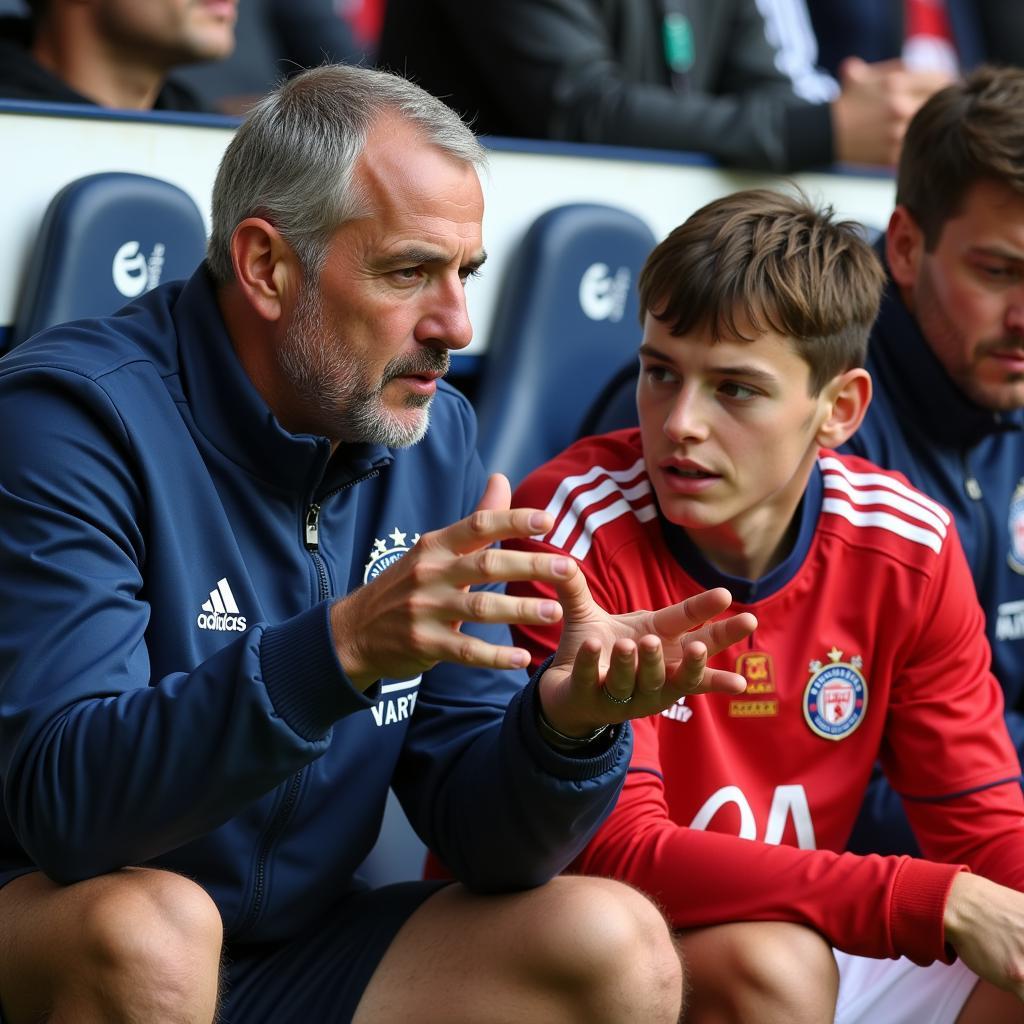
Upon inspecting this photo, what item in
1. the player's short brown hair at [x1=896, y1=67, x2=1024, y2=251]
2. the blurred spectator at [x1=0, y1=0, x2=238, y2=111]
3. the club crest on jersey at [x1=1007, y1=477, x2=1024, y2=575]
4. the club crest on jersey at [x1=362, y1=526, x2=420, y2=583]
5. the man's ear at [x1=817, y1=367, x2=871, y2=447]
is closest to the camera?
the club crest on jersey at [x1=362, y1=526, x2=420, y2=583]

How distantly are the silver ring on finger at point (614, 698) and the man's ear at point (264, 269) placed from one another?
1.77 feet

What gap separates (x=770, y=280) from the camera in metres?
2.12

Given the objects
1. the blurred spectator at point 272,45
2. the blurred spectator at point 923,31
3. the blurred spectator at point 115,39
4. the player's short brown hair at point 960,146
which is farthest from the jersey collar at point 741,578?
the blurred spectator at point 272,45

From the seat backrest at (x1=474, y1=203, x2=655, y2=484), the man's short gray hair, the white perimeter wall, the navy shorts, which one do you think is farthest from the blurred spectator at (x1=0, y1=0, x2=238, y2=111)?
the navy shorts

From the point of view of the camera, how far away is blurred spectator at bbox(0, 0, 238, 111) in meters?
2.91

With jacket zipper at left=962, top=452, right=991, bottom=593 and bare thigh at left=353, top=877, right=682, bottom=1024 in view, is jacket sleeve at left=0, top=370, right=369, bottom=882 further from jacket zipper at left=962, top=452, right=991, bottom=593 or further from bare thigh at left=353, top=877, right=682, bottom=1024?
jacket zipper at left=962, top=452, right=991, bottom=593

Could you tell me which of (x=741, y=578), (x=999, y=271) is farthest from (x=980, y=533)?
(x=741, y=578)

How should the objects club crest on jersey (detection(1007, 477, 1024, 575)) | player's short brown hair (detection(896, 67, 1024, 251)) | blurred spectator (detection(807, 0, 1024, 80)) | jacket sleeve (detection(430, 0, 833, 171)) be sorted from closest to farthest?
player's short brown hair (detection(896, 67, 1024, 251)), club crest on jersey (detection(1007, 477, 1024, 575)), jacket sleeve (detection(430, 0, 833, 171)), blurred spectator (detection(807, 0, 1024, 80))

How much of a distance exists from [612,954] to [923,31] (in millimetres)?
5719

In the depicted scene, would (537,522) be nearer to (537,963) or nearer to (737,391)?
(537,963)

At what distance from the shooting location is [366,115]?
184 cm

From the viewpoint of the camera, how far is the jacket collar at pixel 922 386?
8.66ft

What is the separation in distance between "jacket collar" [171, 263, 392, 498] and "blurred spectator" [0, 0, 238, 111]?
4.05ft

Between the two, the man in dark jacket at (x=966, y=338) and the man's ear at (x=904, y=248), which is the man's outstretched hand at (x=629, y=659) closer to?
the man in dark jacket at (x=966, y=338)
